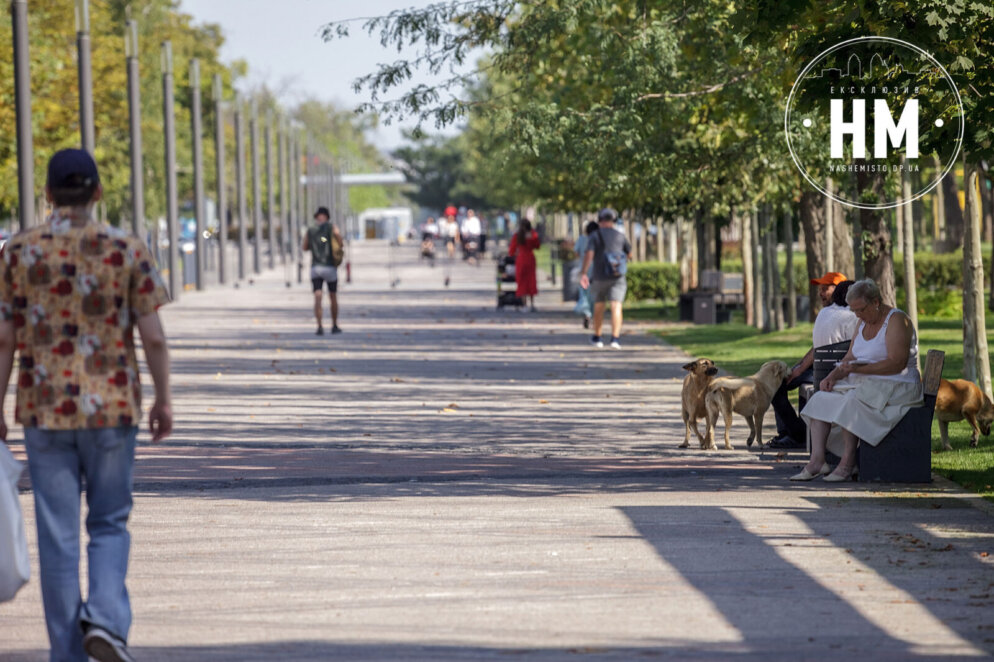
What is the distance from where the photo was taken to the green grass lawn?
11.3 metres

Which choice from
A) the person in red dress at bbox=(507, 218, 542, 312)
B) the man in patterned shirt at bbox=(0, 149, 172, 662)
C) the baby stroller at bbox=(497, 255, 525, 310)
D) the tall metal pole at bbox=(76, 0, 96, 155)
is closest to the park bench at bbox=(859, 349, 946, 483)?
the man in patterned shirt at bbox=(0, 149, 172, 662)

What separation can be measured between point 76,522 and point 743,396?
7288mm

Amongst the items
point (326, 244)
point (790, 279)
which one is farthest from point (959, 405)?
point (326, 244)

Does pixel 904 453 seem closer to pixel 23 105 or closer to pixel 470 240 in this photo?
pixel 23 105

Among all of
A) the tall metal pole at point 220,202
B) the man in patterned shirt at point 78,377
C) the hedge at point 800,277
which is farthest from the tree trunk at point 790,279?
the tall metal pole at point 220,202

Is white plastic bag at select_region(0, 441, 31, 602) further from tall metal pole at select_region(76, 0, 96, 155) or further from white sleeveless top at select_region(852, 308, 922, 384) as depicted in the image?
tall metal pole at select_region(76, 0, 96, 155)

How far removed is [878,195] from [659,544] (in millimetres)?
8971

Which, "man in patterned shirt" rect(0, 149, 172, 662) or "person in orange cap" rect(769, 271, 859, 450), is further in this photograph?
"person in orange cap" rect(769, 271, 859, 450)

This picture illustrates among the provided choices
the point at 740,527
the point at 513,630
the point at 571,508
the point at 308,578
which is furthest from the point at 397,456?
the point at 513,630

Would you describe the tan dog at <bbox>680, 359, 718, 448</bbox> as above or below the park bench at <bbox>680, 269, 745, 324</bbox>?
below

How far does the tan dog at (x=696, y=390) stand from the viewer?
1255 centimetres

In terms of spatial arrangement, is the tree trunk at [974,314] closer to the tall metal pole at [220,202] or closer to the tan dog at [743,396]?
the tan dog at [743,396]

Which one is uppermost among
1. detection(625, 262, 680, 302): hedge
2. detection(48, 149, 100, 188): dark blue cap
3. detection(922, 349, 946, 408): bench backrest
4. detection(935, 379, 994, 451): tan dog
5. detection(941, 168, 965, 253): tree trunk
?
detection(941, 168, 965, 253): tree trunk

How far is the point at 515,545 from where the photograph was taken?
8547mm
